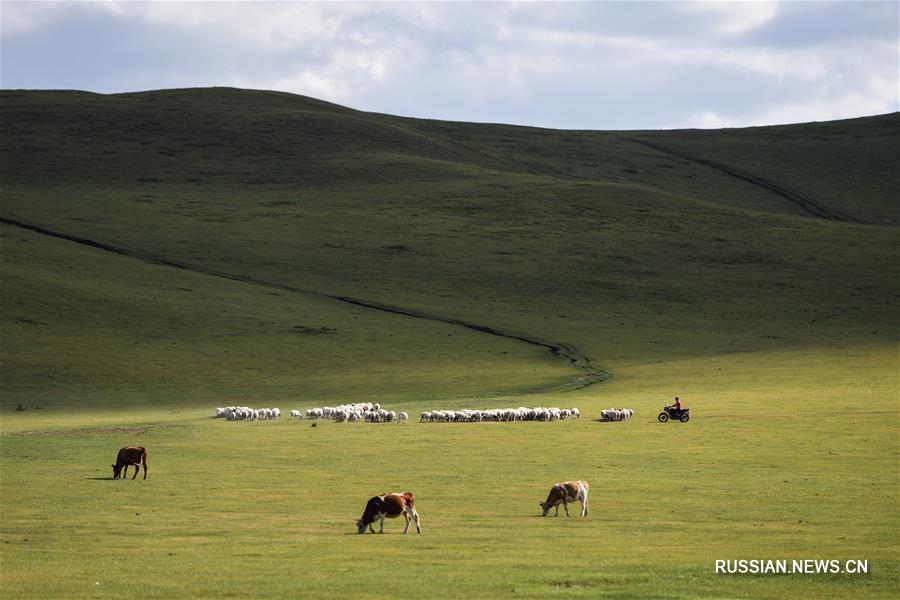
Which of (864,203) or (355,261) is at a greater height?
(864,203)

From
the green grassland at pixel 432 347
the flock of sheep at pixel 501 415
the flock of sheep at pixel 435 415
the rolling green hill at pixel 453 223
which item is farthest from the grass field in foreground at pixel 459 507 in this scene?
the rolling green hill at pixel 453 223

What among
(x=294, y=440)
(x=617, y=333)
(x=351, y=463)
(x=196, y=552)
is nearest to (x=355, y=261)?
(x=617, y=333)

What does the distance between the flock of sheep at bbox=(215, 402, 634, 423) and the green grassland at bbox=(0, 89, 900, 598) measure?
4.55 feet

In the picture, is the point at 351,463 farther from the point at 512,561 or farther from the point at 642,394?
the point at 642,394

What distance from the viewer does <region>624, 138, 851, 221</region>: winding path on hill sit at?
127544mm

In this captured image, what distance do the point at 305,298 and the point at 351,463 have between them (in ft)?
164

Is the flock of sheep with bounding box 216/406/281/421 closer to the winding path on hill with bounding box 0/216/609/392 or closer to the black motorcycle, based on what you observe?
the winding path on hill with bounding box 0/216/609/392

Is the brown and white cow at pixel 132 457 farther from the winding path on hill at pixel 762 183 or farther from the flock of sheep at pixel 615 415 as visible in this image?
the winding path on hill at pixel 762 183

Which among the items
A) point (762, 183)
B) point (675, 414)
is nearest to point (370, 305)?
point (675, 414)

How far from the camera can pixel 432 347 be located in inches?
2788

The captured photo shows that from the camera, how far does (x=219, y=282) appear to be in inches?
3342

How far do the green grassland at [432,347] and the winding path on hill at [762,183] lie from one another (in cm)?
81

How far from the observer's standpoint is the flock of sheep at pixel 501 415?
4697cm

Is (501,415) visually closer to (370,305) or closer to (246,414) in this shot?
(246,414)
